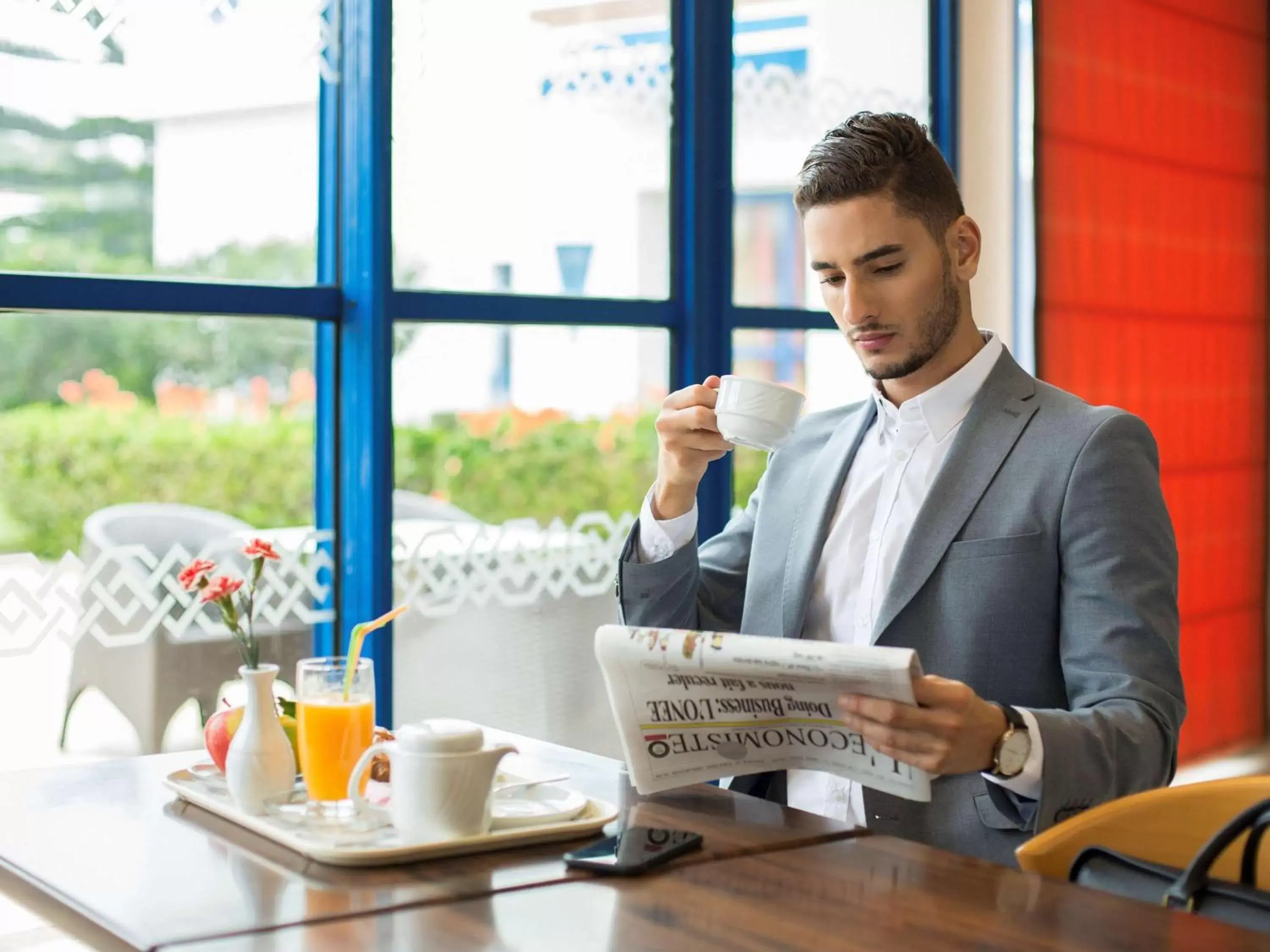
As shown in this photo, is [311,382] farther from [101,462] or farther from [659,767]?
[659,767]

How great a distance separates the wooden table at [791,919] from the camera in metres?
1.07

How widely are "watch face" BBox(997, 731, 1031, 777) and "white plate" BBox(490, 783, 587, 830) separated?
418 millimetres

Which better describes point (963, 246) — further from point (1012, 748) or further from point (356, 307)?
point (356, 307)

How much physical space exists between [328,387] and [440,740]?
1425 mm

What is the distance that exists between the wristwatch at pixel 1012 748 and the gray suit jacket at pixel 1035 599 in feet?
0.11

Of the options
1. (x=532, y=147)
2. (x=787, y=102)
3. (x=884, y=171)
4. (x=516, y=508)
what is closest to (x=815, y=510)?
(x=884, y=171)

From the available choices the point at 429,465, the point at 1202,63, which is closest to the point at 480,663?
the point at 429,465

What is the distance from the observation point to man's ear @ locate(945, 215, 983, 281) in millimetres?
1918

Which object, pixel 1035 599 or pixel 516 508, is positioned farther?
pixel 516 508

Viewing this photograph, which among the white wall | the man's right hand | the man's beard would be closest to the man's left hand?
the man's right hand

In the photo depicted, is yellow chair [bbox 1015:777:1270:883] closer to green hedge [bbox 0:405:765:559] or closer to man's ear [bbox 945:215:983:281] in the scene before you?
man's ear [bbox 945:215:983:281]

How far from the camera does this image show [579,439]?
2.99m

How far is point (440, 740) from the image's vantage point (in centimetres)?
130

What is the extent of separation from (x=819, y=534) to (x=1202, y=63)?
121 inches
